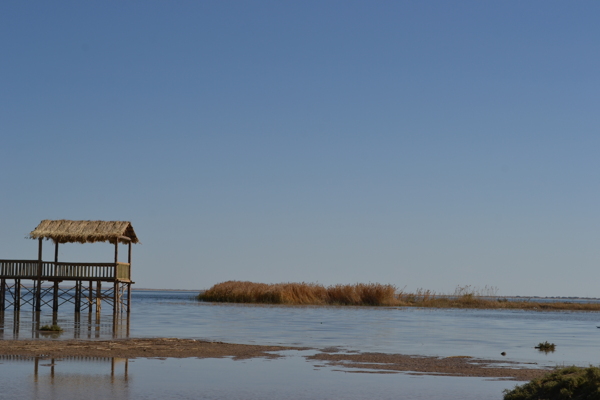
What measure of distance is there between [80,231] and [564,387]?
107 ft

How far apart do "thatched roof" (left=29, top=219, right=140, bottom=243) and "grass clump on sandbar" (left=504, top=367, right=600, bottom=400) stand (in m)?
30.8

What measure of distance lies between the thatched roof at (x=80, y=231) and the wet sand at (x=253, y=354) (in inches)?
Result: 754

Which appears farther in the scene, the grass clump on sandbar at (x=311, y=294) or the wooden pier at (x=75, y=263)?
the grass clump on sandbar at (x=311, y=294)

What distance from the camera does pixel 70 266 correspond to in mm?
41062

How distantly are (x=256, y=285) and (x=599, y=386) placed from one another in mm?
53052

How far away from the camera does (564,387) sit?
1145 centimetres

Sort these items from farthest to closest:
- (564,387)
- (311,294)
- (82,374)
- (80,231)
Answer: (311,294), (80,231), (82,374), (564,387)

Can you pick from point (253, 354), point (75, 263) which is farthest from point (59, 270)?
point (253, 354)

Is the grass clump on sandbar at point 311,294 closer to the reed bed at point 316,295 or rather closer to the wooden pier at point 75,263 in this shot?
the reed bed at point 316,295

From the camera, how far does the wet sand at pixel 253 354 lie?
16333mm

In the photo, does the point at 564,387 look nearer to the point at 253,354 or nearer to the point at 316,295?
the point at 253,354

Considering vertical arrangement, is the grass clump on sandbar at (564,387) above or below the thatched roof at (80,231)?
below

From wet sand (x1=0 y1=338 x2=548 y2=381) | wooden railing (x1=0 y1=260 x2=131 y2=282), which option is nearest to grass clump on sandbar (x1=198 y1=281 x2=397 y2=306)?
wooden railing (x1=0 y1=260 x2=131 y2=282)

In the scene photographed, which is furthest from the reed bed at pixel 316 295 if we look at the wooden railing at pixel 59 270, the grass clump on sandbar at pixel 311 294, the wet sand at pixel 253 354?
the wet sand at pixel 253 354
